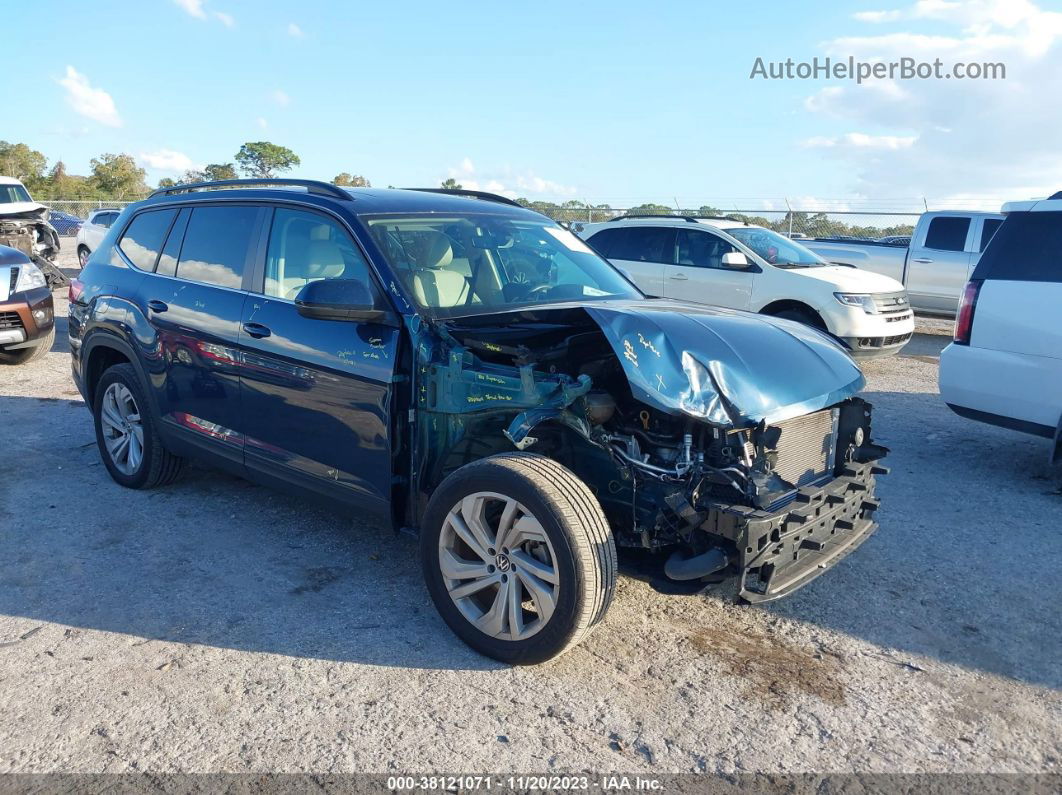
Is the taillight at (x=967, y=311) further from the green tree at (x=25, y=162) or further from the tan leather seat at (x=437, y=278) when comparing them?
the green tree at (x=25, y=162)

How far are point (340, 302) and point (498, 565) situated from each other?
4.37ft

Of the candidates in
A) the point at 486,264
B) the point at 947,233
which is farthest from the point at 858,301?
the point at 486,264

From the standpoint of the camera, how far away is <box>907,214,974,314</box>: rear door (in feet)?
44.0

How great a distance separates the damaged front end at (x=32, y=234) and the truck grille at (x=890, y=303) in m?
13.3

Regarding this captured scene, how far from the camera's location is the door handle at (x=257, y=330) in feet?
14.2

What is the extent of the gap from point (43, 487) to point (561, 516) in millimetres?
4076

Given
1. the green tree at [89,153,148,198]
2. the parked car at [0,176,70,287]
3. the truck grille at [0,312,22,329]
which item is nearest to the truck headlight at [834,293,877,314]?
the truck grille at [0,312,22,329]

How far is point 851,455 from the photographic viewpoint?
420 cm

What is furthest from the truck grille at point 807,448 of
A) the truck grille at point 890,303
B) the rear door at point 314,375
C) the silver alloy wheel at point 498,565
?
the truck grille at point 890,303

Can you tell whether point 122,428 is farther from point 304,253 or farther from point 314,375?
point 314,375

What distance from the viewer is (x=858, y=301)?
31.7 ft

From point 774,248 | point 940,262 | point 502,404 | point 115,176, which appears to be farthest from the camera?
point 115,176

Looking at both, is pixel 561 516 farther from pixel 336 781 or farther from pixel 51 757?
pixel 51 757

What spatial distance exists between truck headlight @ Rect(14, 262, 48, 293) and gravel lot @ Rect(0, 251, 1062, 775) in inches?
207
